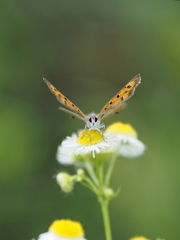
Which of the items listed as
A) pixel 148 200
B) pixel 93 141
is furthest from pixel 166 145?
pixel 93 141

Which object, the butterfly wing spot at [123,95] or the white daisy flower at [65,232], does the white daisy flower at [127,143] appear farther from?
the white daisy flower at [65,232]

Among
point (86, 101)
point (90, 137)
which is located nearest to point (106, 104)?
point (90, 137)

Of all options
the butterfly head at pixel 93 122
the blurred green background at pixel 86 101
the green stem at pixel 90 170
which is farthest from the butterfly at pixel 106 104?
the blurred green background at pixel 86 101

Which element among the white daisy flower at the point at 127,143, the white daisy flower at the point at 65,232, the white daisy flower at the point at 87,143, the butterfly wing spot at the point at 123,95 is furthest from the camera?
the white daisy flower at the point at 127,143

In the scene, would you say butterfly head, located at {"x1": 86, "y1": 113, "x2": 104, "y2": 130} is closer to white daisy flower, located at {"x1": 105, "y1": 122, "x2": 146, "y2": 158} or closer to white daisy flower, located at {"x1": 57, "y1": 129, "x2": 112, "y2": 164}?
white daisy flower, located at {"x1": 57, "y1": 129, "x2": 112, "y2": 164}

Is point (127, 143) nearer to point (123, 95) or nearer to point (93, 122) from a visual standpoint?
point (93, 122)
